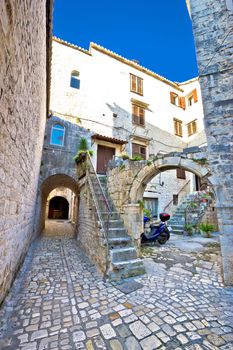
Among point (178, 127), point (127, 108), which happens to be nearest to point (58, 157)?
point (127, 108)

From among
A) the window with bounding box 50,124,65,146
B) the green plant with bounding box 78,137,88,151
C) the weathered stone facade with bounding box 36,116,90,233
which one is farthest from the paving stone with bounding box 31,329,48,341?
the green plant with bounding box 78,137,88,151

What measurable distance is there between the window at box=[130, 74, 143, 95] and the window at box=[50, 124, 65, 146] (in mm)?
7373

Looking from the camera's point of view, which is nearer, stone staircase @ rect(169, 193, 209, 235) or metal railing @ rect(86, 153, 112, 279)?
metal railing @ rect(86, 153, 112, 279)

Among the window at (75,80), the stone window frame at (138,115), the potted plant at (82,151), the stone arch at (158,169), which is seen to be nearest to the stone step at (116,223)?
the stone arch at (158,169)

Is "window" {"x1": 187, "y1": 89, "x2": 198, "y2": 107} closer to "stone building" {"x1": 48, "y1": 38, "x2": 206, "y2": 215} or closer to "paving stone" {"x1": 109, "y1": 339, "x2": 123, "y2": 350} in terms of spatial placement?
"stone building" {"x1": 48, "y1": 38, "x2": 206, "y2": 215}

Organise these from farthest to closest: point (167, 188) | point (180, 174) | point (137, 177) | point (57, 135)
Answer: point (180, 174), point (167, 188), point (57, 135), point (137, 177)

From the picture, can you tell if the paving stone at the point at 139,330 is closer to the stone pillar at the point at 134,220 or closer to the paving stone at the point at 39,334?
the paving stone at the point at 39,334

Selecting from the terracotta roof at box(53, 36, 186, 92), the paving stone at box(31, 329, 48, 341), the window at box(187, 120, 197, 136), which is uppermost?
the terracotta roof at box(53, 36, 186, 92)

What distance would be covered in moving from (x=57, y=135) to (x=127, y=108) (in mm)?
6383

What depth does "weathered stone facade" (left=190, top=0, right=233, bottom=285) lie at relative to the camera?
134 inches

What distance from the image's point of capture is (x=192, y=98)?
48.6 ft

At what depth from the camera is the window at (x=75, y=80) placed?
1050 centimetres

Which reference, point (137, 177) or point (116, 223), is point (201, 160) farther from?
point (116, 223)

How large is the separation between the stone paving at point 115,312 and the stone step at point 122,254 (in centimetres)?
49
